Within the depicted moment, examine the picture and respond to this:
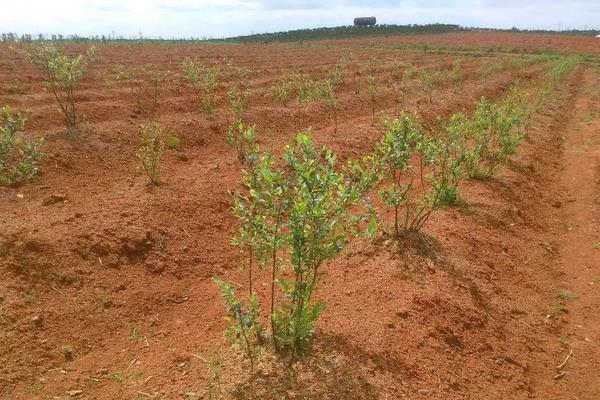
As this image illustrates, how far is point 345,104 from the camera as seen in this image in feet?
47.1

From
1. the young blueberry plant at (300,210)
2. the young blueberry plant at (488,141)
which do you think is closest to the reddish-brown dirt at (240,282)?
the young blueberry plant at (488,141)

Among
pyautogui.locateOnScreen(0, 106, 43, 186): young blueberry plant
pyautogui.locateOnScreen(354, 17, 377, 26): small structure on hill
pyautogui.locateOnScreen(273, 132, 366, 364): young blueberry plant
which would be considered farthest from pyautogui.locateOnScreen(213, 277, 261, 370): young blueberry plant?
pyautogui.locateOnScreen(354, 17, 377, 26): small structure on hill

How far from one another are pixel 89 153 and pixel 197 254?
3.58 meters

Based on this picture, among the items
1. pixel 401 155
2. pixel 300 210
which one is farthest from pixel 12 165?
pixel 300 210

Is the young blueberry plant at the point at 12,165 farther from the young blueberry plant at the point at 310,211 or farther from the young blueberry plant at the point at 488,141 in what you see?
the young blueberry plant at the point at 488,141

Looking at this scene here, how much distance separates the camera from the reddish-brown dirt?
4.00 m

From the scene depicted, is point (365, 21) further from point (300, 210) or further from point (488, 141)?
point (300, 210)

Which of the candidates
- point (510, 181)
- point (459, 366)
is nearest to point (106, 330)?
point (459, 366)

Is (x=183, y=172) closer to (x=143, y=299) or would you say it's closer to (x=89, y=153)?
(x=89, y=153)

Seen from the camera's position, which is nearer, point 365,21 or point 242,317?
point 242,317

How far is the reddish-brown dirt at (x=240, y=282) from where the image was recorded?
400 cm

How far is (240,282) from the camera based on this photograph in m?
5.55

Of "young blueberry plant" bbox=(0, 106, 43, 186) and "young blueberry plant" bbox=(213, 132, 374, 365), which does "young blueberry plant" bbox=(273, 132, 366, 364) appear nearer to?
"young blueberry plant" bbox=(213, 132, 374, 365)

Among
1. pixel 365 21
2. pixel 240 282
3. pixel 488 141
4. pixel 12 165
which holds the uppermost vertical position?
pixel 365 21
